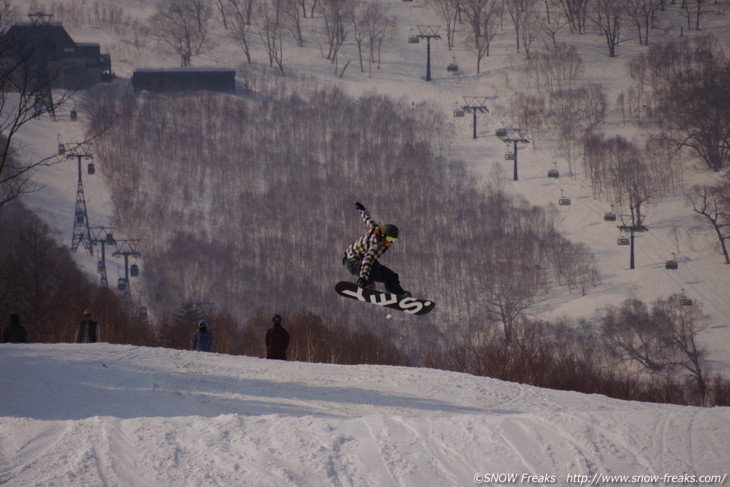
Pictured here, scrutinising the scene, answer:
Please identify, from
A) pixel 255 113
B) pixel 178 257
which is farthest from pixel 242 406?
pixel 255 113

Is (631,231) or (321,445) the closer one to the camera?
(321,445)

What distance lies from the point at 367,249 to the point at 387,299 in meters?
0.97

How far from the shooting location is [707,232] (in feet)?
195

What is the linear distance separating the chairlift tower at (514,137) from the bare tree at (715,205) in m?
12.1

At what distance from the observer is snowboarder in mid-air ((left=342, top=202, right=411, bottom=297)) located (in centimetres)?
1053

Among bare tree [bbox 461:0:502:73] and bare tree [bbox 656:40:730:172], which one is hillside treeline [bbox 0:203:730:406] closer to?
bare tree [bbox 656:40:730:172]

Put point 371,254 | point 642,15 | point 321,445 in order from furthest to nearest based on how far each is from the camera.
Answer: point 642,15 → point 321,445 → point 371,254

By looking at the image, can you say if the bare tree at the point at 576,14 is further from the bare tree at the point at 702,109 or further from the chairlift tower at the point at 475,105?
the chairlift tower at the point at 475,105

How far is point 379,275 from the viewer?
11.2 metres

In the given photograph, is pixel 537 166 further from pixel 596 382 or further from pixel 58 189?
pixel 596 382

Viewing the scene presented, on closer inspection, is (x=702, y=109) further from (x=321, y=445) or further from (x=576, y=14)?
(x=321, y=445)

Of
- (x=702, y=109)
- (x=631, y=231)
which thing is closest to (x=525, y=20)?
(x=702, y=109)

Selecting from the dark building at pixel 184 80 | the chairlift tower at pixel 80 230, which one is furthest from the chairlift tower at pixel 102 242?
the dark building at pixel 184 80

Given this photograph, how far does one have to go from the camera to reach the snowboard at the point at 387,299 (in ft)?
37.8
